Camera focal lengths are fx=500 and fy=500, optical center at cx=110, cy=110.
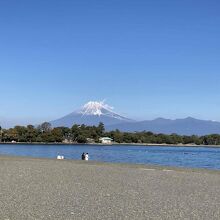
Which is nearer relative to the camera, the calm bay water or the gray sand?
the gray sand

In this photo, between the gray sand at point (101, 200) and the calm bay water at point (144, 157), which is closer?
the gray sand at point (101, 200)

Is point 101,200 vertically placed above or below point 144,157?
below

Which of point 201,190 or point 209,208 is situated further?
point 201,190

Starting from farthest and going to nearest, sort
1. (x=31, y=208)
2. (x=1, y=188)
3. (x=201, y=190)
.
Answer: (x=201, y=190)
(x=1, y=188)
(x=31, y=208)

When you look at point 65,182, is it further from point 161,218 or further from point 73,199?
point 161,218

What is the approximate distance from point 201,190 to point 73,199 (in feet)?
23.0

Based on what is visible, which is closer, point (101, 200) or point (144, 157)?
point (101, 200)

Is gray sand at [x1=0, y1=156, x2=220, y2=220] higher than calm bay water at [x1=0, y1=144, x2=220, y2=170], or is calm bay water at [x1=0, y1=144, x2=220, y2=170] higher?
calm bay water at [x1=0, y1=144, x2=220, y2=170]

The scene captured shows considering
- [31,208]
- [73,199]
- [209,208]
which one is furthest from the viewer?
[73,199]

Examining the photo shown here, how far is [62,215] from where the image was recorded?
13547 mm

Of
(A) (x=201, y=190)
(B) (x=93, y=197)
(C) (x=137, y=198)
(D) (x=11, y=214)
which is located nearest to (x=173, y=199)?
(C) (x=137, y=198)

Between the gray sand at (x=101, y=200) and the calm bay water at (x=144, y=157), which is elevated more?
the calm bay water at (x=144, y=157)

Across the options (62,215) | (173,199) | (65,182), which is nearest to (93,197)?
(173,199)

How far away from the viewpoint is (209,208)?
51.4 feet
